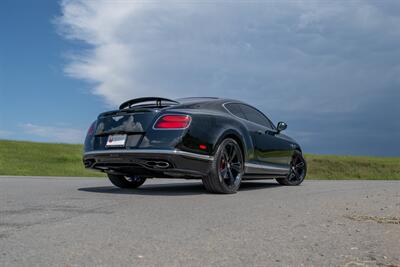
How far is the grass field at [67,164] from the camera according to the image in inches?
745

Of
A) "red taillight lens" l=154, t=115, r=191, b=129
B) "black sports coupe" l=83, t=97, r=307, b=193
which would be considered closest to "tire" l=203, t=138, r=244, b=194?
"black sports coupe" l=83, t=97, r=307, b=193

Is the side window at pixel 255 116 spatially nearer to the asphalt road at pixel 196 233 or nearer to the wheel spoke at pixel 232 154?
the wheel spoke at pixel 232 154

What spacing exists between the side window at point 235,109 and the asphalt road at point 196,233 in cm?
212

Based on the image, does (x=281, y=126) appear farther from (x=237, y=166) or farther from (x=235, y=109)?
(x=237, y=166)

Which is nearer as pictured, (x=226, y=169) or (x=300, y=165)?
(x=226, y=169)

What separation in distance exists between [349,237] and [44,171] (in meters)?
16.6

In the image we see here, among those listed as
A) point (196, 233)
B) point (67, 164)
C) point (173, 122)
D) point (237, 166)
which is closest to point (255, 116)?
point (237, 166)

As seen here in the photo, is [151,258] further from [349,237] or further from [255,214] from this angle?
[255,214]

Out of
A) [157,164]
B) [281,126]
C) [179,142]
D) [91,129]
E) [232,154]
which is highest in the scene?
[281,126]

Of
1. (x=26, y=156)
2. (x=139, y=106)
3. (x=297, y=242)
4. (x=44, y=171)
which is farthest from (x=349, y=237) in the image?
(x=26, y=156)

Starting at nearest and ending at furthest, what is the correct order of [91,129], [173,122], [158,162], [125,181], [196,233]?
[196,233] < [158,162] < [173,122] < [91,129] < [125,181]

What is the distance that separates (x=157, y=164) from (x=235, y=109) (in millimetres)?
2016

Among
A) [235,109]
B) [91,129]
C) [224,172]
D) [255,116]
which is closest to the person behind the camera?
[224,172]

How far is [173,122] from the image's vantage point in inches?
239
